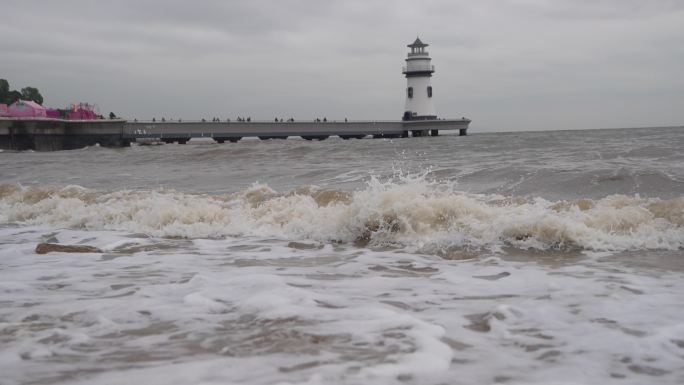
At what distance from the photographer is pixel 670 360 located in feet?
9.21

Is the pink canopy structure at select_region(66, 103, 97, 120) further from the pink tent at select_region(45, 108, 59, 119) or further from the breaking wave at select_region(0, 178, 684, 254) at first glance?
the breaking wave at select_region(0, 178, 684, 254)

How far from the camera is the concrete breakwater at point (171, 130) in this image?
128 ft

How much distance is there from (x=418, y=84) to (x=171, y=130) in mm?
23745

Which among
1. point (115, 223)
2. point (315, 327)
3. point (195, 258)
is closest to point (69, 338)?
point (315, 327)

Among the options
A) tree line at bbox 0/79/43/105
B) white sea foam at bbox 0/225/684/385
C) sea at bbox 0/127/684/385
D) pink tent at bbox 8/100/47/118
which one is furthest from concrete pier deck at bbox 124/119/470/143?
white sea foam at bbox 0/225/684/385

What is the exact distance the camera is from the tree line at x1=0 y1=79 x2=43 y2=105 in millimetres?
64875

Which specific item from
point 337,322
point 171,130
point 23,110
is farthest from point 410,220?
point 171,130

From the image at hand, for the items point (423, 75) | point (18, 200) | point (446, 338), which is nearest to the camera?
point (446, 338)

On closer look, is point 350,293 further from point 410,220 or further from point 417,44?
point 417,44

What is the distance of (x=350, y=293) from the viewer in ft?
13.8

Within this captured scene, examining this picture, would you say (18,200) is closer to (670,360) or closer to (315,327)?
(315,327)

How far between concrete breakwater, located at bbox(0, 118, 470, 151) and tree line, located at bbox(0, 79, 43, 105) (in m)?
24.6

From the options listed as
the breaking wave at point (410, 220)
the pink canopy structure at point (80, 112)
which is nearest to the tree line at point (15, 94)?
the pink canopy structure at point (80, 112)

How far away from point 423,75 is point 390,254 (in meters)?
55.3
